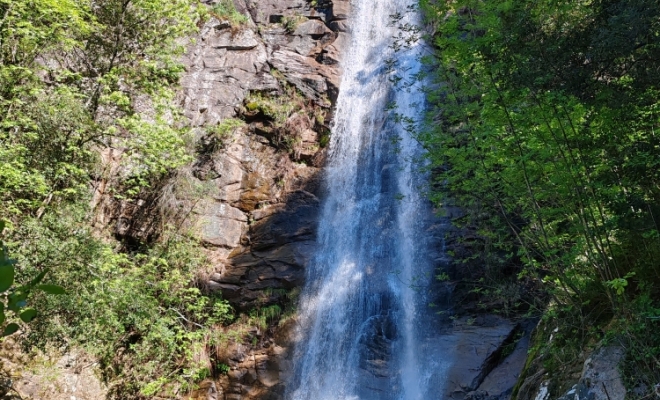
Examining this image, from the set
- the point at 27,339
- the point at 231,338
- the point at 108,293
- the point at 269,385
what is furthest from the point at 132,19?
the point at 269,385

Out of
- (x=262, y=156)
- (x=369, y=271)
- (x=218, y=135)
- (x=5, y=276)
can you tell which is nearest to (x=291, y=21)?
(x=262, y=156)

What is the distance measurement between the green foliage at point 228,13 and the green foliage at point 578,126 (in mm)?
13297

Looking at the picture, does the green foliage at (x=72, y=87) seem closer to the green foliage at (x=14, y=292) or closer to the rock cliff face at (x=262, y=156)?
the rock cliff face at (x=262, y=156)

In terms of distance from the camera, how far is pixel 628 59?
205 inches

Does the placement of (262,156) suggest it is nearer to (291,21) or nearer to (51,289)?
(291,21)

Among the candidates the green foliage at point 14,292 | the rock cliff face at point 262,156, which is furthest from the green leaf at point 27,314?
the rock cliff face at point 262,156

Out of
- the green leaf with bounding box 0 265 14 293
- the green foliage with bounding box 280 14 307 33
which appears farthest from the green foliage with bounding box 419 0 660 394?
the green foliage with bounding box 280 14 307 33

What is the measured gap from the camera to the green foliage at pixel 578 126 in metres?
4.88

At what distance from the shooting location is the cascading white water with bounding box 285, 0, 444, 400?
10242 mm

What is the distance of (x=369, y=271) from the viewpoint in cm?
1227

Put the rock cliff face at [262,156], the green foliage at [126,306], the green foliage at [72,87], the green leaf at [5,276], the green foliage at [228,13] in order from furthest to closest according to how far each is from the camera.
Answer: the green foliage at [228,13] → the rock cliff face at [262,156] → the green foliage at [126,306] → the green foliage at [72,87] → the green leaf at [5,276]

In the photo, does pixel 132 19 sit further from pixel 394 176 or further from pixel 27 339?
pixel 394 176

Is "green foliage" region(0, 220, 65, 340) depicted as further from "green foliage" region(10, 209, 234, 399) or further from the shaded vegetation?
the shaded vegetation

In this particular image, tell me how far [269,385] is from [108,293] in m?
4.12
